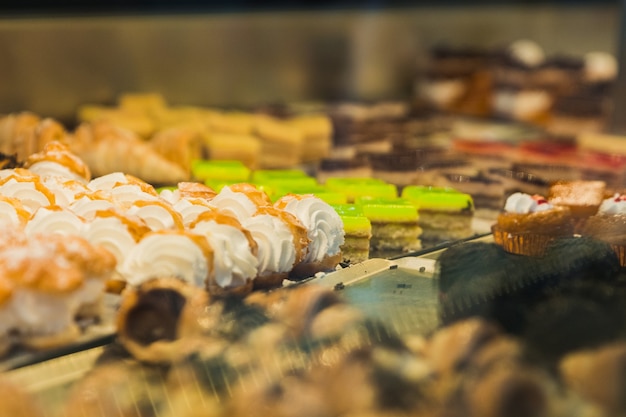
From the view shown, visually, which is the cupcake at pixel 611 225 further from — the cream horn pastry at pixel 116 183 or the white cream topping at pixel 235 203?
A: the cream horn pastry at pixel 116 183

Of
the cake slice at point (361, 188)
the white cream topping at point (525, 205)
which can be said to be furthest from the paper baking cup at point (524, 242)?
the cake slice at point (361, 188)

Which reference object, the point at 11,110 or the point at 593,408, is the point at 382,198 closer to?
Result: the point at 593,408

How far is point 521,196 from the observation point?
277cm

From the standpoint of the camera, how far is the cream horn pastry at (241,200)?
238cm

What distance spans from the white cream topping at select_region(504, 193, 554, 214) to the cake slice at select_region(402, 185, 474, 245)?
32 centimetres

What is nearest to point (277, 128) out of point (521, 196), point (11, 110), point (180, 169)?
point (180, 169)

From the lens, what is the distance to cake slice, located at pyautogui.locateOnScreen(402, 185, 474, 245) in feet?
10.1

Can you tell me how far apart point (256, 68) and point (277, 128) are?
1.03 m

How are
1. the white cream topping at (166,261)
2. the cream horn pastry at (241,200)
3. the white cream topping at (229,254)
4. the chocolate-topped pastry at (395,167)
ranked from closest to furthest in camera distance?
the white cream topping at (166,261) → the white cream topping at (229,254) → the cream horn pastry at (241,200) → the chocolate-topped pastry at (395,167)

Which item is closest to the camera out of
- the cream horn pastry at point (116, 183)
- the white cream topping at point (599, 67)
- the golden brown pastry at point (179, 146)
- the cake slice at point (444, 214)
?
the cream horn pastry at point (116, 183)

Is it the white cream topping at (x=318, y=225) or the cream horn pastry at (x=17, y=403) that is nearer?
the cream horn pastry at (x=17, y=403)

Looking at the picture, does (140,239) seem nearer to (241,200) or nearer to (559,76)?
(241,200)

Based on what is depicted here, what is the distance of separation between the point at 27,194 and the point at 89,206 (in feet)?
0.96

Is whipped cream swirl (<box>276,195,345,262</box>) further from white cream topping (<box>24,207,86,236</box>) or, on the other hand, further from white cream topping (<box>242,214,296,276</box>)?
white cream topping (<box>24,207,86,236</box>)
